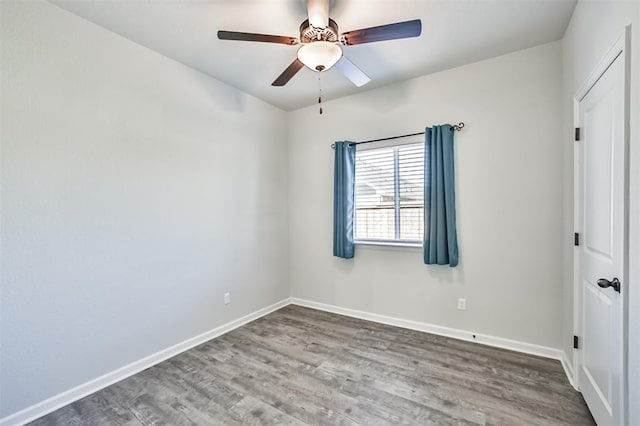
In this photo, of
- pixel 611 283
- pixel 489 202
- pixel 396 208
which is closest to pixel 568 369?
pixel 611 283

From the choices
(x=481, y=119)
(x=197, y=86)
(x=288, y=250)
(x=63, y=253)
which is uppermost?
(x=197, y=86)

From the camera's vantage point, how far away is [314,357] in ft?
8.54

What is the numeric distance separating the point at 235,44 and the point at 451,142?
7.48 feet

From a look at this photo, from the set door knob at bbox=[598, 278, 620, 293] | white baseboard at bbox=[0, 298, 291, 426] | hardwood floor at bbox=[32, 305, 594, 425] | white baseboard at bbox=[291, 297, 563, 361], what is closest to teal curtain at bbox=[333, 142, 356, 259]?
white baseboard at bbox=[291, 297, 563, 361]

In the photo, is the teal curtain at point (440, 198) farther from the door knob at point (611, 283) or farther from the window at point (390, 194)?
the door knob at point (611, 283)

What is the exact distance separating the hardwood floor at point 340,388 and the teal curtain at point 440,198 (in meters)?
0.92

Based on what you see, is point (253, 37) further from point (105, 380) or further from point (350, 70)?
point (105, 380)

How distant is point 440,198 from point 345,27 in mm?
1826

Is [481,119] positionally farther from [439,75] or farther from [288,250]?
[288,250]

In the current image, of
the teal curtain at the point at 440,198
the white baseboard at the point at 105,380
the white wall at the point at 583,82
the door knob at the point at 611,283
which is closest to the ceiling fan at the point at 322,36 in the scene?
the white wall at the point at 583,82

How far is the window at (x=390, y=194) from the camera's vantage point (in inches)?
127

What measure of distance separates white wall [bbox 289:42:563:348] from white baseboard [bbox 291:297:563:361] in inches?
2.1

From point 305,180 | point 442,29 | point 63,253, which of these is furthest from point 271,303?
point 442,29

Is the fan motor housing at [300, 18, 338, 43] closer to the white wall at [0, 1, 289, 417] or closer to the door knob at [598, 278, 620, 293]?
the white wall at [0, 1, 289, 417]
